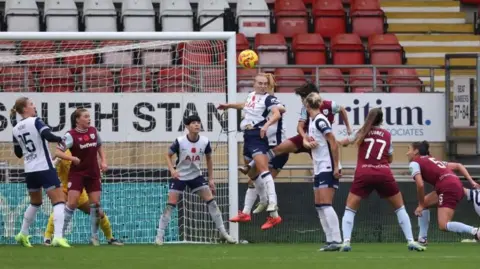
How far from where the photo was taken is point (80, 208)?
52.3ft

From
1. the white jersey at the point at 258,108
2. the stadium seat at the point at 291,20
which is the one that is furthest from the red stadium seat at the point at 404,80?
the white jersey at the point at 258,108

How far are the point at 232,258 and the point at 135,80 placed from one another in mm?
6481

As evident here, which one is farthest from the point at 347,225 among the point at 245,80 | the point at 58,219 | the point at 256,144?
A: the point at 245,80

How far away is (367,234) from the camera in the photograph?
17938 millimetres

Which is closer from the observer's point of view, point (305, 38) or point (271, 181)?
point (271, 181)

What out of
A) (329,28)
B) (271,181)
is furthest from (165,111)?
(329,28)

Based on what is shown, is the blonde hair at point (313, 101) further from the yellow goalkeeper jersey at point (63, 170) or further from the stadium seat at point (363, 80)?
the stadium seat at point (363, 80)

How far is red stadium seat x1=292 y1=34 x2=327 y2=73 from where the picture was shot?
22.5 m

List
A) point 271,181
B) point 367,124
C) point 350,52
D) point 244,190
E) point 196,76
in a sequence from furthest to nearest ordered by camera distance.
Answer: point 350,52, point 244,190, point 196,76, point 271,181, point 367,124

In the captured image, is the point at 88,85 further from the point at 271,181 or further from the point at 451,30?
the point at 451,30

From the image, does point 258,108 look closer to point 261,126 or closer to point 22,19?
point 261,126

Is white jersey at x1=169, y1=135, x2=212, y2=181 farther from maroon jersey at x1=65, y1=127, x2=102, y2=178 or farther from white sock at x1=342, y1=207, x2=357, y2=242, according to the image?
white sock at x1=342, y1=207, x2=357, y2=242

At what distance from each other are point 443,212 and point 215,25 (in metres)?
8.21

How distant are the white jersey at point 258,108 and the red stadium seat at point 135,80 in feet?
9.09
